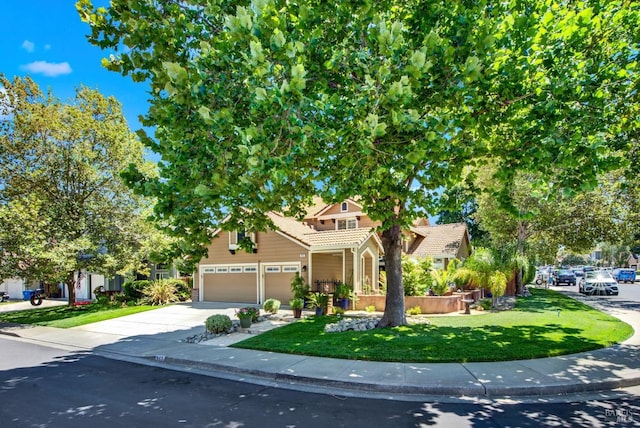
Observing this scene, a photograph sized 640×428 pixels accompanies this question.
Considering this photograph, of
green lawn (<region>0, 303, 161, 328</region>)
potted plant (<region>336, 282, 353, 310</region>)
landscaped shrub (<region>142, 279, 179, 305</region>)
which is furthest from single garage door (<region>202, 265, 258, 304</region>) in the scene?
potted plant (<region>336, 282, 353, 310</region>)

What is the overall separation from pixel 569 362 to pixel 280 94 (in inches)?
310

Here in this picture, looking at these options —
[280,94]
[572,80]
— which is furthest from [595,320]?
[280,94]

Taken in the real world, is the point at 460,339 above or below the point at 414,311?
above

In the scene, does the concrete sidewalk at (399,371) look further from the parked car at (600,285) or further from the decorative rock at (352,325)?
the parked car at (600,285)

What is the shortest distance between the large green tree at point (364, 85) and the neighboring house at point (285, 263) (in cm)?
1050

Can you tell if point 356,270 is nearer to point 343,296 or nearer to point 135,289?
point 343,296

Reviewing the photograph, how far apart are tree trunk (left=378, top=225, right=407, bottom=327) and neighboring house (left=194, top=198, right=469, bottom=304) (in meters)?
5.63

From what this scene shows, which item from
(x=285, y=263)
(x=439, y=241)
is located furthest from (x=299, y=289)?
(x=439, y=241)

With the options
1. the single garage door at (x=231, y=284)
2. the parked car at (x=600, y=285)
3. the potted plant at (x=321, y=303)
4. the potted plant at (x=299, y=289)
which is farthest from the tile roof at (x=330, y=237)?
the parked car at (x=600, y=285)

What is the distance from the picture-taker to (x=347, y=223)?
27047mm

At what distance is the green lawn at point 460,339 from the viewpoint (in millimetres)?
8648

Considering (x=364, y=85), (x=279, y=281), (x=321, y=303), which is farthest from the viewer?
(x=279, y=281)

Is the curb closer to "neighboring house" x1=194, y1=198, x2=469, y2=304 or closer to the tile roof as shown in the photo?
"neighboring house" x1=194, y1=198, x2=469, y2=304

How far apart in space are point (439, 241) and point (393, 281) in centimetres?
1729
